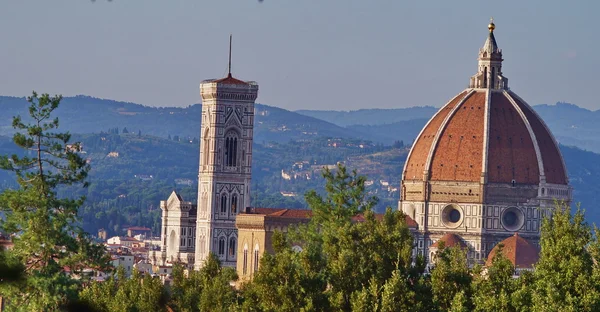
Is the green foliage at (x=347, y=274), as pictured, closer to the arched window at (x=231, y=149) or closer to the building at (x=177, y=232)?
the arched window at (x=231, y=149)

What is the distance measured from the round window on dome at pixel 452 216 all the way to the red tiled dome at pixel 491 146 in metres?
1.96

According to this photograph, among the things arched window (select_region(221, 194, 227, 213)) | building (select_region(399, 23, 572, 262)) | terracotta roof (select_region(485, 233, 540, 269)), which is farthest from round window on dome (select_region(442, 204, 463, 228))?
arched window (select_region(221, 194, 227, 213))

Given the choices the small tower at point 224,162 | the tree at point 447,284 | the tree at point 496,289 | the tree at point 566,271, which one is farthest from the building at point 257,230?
the tree at point 566,271

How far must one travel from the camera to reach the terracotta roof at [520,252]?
11888 cm

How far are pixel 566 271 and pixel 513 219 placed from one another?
82.4 metres

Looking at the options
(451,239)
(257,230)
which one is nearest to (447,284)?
(451,239)

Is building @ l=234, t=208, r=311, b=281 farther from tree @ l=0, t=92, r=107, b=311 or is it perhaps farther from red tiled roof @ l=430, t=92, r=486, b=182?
tree @ l=0, t=92, r=107, b=311

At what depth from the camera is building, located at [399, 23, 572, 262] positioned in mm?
133500

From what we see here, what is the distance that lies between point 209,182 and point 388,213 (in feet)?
273

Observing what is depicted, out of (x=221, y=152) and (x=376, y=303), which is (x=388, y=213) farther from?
(x=221, y=152)

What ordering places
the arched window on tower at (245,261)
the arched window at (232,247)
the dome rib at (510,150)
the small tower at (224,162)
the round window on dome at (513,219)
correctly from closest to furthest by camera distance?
the arched window on tower at (245,261)
the dome rib at (510,150)
the round window on dome at (513,219)
the arched window at (232,247)
the small tower at (224,162)

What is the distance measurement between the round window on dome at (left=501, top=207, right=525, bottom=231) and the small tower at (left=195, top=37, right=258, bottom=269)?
66.6ft

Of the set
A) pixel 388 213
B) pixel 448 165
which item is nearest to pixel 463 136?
pixel 448 165

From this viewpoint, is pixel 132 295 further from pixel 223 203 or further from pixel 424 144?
pixel 223 203
